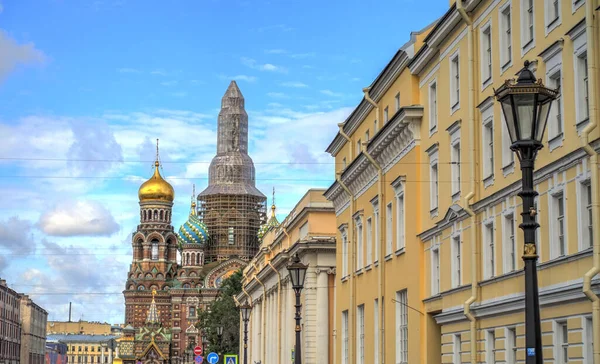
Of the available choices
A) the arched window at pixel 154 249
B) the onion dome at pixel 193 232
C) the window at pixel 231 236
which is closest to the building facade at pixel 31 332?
the arched window at pixel 154 249

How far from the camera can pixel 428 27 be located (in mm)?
30562

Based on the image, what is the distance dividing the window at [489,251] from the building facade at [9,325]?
360 feet

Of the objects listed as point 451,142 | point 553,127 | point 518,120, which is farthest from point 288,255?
point 518,120

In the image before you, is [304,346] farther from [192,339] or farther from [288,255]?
[192,339]

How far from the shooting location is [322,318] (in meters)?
46.8

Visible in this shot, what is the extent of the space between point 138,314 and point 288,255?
118 metres

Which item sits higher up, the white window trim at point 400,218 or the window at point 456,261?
the white window trim at point 400,218

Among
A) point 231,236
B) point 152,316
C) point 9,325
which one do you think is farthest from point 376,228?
point 231,236

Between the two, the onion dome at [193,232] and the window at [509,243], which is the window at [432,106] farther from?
the onion dome at [193,232]

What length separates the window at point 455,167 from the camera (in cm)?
2575

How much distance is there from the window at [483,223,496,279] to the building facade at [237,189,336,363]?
23.4 metres

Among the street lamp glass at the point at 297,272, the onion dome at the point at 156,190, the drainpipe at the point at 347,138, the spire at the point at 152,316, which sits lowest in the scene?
the street lamp glass at the point at 297,272

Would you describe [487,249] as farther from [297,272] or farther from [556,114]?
[297,272]

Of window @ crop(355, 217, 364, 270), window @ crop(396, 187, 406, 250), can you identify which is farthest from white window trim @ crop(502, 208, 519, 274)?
window @ crop(355, 217, 364, 270)
